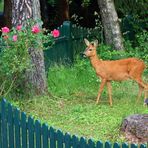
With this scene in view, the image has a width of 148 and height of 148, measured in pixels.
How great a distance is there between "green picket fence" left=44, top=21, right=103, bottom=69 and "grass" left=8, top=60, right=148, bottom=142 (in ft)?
1.13

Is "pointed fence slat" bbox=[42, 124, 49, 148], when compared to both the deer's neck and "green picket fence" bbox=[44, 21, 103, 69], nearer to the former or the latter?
the deer's neck

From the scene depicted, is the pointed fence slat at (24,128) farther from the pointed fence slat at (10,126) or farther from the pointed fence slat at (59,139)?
the pointed fence slat at (59,139)

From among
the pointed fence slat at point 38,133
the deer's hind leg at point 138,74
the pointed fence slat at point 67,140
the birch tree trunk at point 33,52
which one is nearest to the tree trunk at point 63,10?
the birch tree trunk at point 33,52

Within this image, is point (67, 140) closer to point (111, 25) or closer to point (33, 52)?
point (33, 52)

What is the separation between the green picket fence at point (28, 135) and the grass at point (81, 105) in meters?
1.77

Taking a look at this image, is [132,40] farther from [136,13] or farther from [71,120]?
[71,120]

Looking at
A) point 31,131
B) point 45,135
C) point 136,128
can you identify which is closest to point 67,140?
point 45,135

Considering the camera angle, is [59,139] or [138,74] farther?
[138,74]

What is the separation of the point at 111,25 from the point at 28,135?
30.6ft

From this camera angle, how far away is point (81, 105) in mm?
10805

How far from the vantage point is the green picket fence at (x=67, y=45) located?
13.2 m

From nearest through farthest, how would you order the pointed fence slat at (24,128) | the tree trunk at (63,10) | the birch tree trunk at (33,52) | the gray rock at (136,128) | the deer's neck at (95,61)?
1. the pointed fence slat at (24,128)
2. the gray rock at (136,128)
3. the birch tree trunk at (33,52)
4. the deer's neck at (95,61)
5. the tree trunk at (63,10)

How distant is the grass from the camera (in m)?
9.20

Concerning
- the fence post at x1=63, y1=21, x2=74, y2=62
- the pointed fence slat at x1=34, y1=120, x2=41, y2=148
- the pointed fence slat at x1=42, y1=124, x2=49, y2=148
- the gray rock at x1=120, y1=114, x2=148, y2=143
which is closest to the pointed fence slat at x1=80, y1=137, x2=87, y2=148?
the pointed fence slat at x1=42, y1=124, x2=49, y2=148
